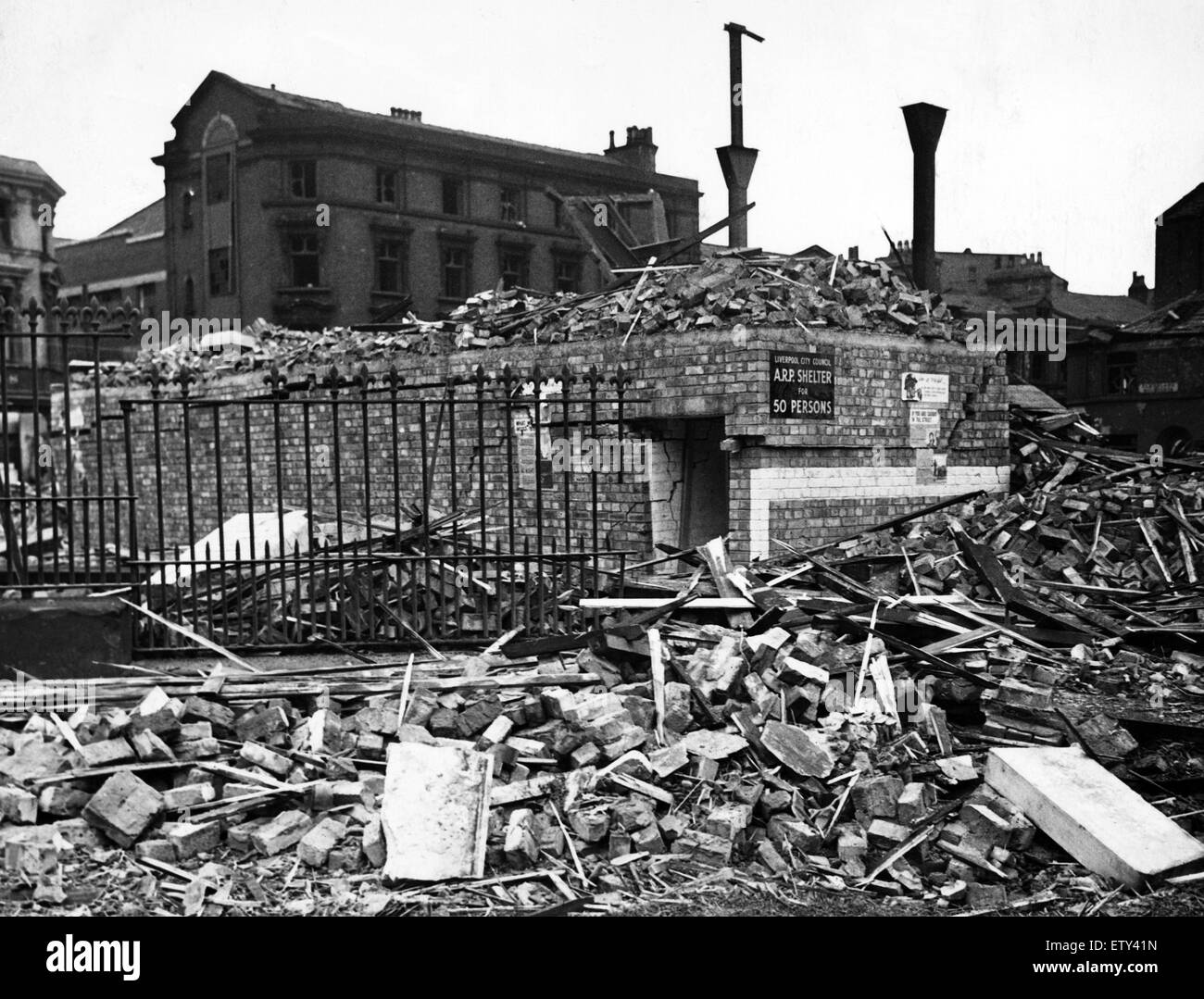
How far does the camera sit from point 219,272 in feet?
62.6

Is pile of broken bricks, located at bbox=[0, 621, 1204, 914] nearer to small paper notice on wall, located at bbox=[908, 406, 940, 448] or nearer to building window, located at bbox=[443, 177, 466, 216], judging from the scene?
small paper notice on wall, located at bbox=[908, 406, 940, 448]

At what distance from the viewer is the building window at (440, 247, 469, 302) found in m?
18.8

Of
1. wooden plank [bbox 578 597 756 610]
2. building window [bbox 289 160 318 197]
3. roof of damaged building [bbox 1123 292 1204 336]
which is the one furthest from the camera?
building window [bbox 289 160 318 197]

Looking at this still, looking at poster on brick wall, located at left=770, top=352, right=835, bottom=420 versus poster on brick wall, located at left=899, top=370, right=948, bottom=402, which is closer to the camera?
poster on brick wall, located at left=770, top=352, right=835, bottom=420

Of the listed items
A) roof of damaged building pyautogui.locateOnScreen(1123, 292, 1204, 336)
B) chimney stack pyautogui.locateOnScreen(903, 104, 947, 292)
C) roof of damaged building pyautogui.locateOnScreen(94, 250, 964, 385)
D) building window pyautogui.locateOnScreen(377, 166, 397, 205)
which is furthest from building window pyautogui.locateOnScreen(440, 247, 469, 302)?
roof of damaged building pyautogui.locateOnScreen(1123, 292, 1204, 336)

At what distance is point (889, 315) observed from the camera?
11805mm

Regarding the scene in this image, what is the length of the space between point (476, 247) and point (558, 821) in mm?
14858

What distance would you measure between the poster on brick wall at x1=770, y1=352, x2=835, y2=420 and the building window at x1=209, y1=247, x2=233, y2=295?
39.0ft

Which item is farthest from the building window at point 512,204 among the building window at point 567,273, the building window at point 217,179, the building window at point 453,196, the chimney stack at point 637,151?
the building window at point 217,179

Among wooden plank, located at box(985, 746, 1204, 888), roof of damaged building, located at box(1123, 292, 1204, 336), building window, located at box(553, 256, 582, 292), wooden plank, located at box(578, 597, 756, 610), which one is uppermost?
building window, located at box(553, 256, 582, 292)

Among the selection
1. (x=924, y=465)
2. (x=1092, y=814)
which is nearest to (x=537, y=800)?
(x=1092, y=814)

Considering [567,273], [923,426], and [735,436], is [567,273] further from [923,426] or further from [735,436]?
[735,436]

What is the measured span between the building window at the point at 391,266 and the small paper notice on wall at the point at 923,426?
996 centimetres
